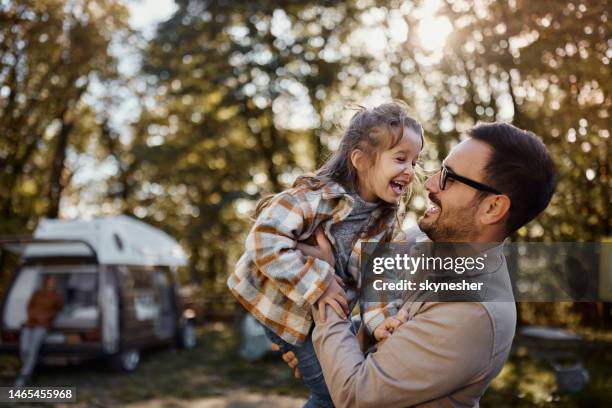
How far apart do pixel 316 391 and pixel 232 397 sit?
7.24 metres

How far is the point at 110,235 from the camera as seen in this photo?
11336 mm

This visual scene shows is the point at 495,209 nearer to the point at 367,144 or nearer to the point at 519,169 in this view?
the point at 519,169

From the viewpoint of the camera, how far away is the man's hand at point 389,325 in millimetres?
2074

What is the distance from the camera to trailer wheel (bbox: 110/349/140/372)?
36.9 feet

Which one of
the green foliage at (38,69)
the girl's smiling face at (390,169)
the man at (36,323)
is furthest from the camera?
the green foliage at (38,69)

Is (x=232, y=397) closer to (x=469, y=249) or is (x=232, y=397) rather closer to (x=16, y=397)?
(x=16, y=397)

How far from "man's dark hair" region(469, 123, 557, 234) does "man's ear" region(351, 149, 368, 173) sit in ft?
2.37

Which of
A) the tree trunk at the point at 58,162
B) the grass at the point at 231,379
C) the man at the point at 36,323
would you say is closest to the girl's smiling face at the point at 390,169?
the grass at the point at 231,379

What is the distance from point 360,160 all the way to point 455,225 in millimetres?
729

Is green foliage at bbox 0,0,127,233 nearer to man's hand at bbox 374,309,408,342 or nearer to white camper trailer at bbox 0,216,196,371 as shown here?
white camper trailer at bbox 0,216,196,371

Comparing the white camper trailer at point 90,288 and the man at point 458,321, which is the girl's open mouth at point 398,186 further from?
the white camper trailer at point 90,288

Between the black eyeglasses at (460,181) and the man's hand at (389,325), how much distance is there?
44cm

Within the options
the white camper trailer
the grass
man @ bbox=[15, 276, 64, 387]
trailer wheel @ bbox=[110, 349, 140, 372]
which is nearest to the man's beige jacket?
the grass

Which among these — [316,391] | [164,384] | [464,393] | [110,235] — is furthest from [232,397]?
[464,393]
